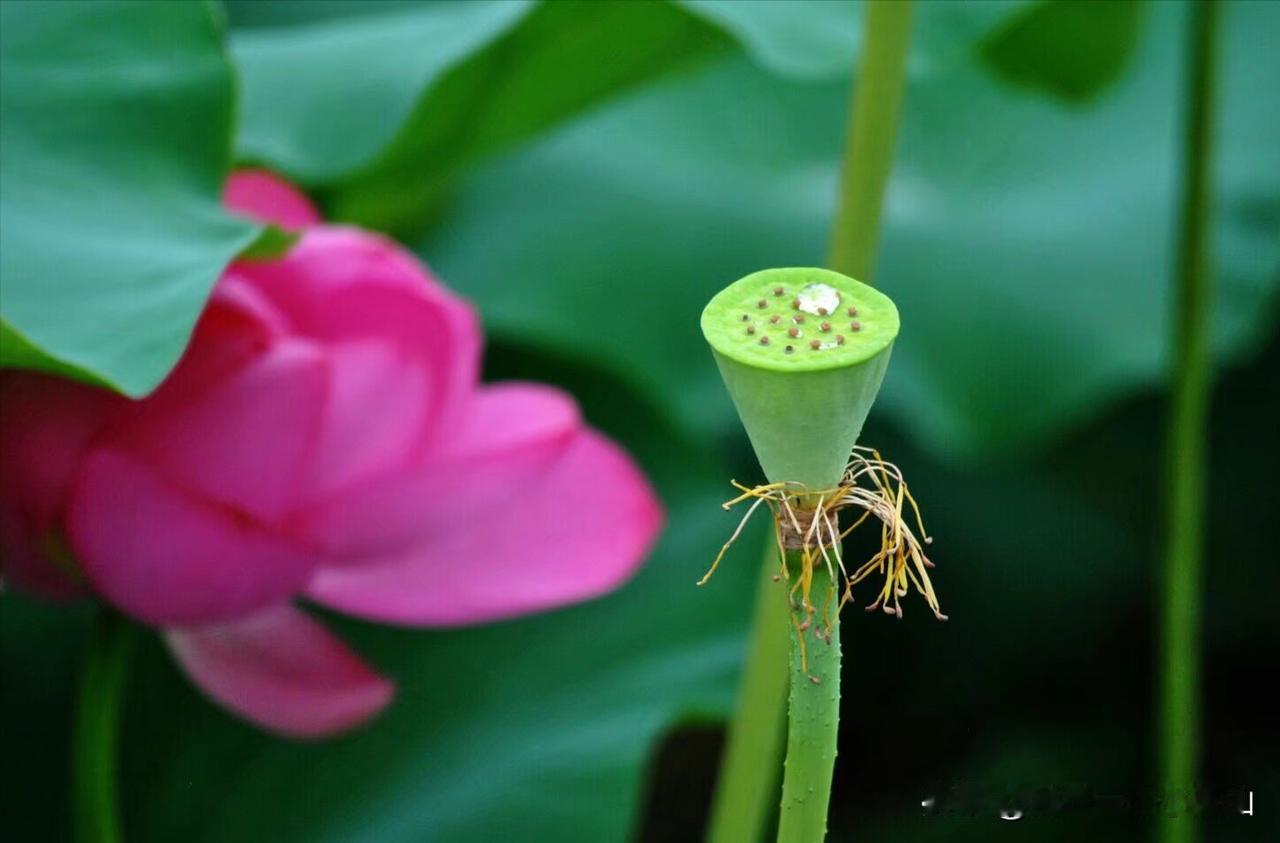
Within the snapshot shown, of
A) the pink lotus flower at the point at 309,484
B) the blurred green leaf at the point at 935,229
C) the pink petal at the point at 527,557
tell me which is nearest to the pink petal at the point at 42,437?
the pink lotus flower at the point at 309,484

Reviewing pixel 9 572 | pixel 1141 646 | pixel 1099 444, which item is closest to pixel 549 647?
pixel 9 572

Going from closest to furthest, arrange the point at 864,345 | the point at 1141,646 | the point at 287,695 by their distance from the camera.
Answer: the point at 864,345
the point at 287,695
the point at 1141,646

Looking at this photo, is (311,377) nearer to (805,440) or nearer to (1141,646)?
(805,440)

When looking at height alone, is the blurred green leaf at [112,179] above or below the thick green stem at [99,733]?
above

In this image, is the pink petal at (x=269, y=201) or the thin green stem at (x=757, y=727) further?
the pink petal at (x=269, y=201)

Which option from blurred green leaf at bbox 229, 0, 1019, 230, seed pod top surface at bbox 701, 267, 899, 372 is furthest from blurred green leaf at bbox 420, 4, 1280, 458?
seed pod top surface at bbox 701, 267, 899, 372

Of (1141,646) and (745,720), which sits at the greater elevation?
(1141,646)

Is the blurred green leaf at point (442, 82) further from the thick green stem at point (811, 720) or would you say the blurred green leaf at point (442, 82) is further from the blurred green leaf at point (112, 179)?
the thick green stem at point (811, 720)

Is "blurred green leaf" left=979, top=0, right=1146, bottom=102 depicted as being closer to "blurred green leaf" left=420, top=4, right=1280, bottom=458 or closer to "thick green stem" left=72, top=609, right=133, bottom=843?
"blurred green leaf" left=420, top=4, right=1280, bottom=458
